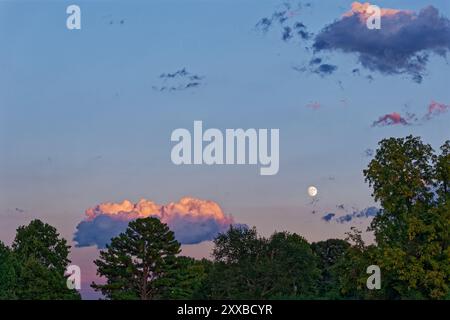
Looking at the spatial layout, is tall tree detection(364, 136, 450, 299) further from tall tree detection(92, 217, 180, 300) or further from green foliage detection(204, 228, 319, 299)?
tall tree detection(92, 217, 180, 300)

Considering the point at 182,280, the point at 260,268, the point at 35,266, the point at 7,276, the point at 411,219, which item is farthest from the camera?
the point at 182,280

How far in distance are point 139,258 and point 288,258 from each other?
22420mm

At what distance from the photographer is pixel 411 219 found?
6050 cm

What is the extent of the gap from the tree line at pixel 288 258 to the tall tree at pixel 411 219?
0.08m

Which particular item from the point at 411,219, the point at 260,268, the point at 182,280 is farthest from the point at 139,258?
the point at 411,219

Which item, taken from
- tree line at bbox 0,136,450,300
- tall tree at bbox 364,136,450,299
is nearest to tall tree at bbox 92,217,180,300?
tree line at bbox 0,136,450,300

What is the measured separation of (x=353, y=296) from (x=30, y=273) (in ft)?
136

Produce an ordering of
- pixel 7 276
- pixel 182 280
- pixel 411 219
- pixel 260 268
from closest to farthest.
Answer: pixel 411 219
pixel 260 268
pixel 7 276
pixel 182 280

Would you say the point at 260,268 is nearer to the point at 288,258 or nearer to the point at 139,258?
the point at 288,258

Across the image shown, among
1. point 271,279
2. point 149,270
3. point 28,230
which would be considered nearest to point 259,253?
point 271,279

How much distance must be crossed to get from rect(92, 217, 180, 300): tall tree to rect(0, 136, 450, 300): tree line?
121mm

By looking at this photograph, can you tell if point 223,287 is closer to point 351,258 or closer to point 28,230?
point 351,258

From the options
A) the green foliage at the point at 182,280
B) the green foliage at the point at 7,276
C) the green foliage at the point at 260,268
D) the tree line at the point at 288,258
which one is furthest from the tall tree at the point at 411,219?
the green foliage at the point at 7,276

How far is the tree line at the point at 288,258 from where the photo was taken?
60531mm
